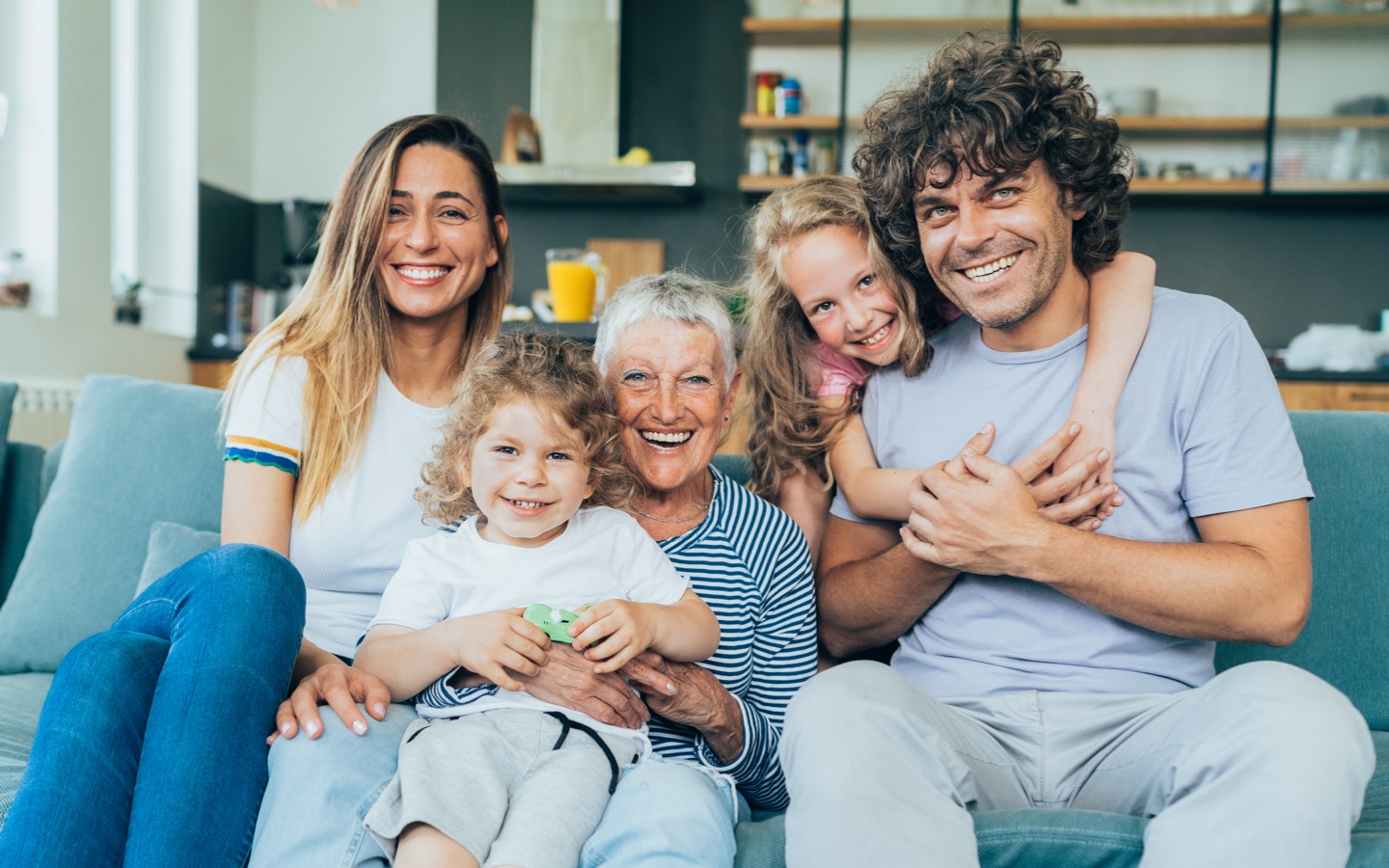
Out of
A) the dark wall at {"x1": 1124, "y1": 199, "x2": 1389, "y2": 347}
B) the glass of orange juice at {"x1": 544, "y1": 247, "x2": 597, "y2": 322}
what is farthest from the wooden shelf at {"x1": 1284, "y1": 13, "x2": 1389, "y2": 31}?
the glass of orange juice at {"x1": 544, "y1": 247, "x2": 597, "y2": 322}

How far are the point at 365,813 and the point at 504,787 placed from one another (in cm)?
16

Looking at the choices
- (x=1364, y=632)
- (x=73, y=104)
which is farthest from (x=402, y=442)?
(x=73, y=104)

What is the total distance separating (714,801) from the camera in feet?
4.26

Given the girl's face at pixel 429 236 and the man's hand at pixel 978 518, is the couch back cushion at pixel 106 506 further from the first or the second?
the man's hand at pixel 978 518

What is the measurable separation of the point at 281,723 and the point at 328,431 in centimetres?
53

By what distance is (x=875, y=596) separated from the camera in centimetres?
159

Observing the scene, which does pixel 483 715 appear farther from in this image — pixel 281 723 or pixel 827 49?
pixel 827 49

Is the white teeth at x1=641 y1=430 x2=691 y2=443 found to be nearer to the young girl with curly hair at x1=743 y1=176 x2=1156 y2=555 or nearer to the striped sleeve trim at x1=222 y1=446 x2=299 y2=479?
the young girl with curly hair at x1=743 y1=176 x2=1156 y2=555

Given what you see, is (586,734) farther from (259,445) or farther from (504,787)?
(259,445)

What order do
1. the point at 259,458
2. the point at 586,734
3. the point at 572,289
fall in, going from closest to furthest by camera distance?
1. the point at 586,734
2. the point at 259,458
3. the point at 572,289

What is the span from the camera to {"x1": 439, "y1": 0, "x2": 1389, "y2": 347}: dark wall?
511 cm

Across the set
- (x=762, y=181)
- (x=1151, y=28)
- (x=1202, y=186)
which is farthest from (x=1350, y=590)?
(x=1151, y=28)

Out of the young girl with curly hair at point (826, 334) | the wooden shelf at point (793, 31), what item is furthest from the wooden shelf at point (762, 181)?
the young girl with curly hair at point (826, 334)

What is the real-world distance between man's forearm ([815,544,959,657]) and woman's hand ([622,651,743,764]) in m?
0.27
